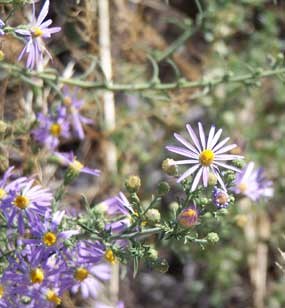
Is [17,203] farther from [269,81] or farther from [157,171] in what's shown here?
[269,81]

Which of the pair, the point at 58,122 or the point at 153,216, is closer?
the point at 153,216

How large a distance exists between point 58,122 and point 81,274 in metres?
1.00

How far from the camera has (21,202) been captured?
8.91ft

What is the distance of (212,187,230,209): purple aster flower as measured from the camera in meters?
2.40

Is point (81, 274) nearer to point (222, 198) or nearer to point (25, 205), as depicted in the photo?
point (25, 205)

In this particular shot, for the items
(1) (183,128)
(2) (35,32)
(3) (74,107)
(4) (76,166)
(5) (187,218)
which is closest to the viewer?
(5) (187,218)

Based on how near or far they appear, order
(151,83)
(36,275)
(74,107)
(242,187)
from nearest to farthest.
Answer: (36,275) → (242,187) → (151,83) → (74,107)

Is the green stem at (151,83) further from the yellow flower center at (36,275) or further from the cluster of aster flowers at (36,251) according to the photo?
the yellow flower center at (36,275)

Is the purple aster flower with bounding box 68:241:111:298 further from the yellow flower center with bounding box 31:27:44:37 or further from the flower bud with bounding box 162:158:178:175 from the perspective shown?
the yellow flower center with bounding box 31:27:44:37

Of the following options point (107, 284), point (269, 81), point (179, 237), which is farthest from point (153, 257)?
point (269, 81)

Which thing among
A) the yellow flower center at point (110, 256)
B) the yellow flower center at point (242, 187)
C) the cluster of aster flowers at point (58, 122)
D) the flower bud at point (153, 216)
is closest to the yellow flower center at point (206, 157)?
the flower bud at point (153, 216)

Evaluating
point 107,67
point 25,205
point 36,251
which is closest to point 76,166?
point 25,205

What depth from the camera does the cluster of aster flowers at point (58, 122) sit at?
3486 mm

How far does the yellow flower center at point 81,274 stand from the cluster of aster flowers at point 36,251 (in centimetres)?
1
